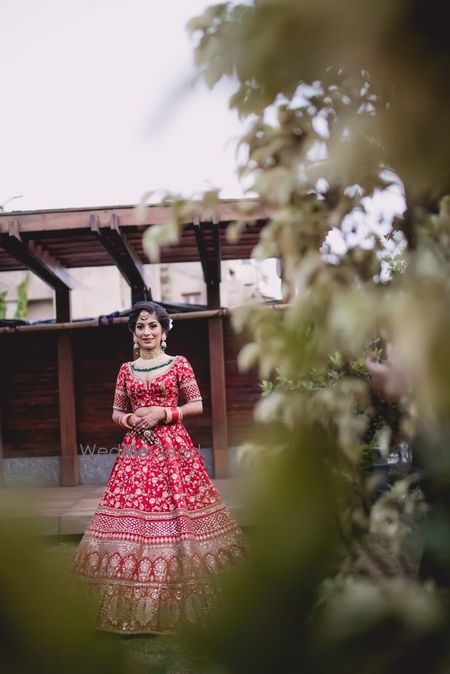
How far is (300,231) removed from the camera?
0.88 meters

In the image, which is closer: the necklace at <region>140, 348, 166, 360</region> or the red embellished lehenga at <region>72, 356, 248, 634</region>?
the red embellished lehenga at <region>72, 356, 248, 634</region>

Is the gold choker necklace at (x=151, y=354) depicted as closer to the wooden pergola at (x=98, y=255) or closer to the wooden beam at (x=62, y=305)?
the wooden pergola at (x=98, y=255)

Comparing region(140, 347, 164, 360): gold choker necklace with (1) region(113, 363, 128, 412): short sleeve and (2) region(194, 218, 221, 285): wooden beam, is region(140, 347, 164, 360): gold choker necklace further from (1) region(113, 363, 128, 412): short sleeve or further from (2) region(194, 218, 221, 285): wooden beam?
(2) region(194, 218, 221, 285): wooden beam

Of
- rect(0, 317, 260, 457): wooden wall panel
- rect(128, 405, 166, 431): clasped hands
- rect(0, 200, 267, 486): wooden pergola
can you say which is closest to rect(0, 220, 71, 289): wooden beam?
rect(0, 200, 267, 486): wooden pergola

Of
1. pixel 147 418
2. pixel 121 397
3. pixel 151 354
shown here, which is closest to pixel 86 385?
pixel 121 397

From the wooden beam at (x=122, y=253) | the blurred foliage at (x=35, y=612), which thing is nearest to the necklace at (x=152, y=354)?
the wooden beam at (x=122, y=253)

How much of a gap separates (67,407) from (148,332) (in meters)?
3.34

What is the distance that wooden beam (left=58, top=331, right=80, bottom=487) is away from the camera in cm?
644

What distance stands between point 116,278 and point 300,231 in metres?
18.3

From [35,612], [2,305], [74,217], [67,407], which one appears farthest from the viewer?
[2,305]

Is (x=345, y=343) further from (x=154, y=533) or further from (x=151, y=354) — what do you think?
(x=151, y=354)

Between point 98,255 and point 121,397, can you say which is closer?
point 121,397

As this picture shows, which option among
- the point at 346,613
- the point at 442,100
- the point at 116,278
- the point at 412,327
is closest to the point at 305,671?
the point at 346,613

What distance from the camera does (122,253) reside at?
5.73m
